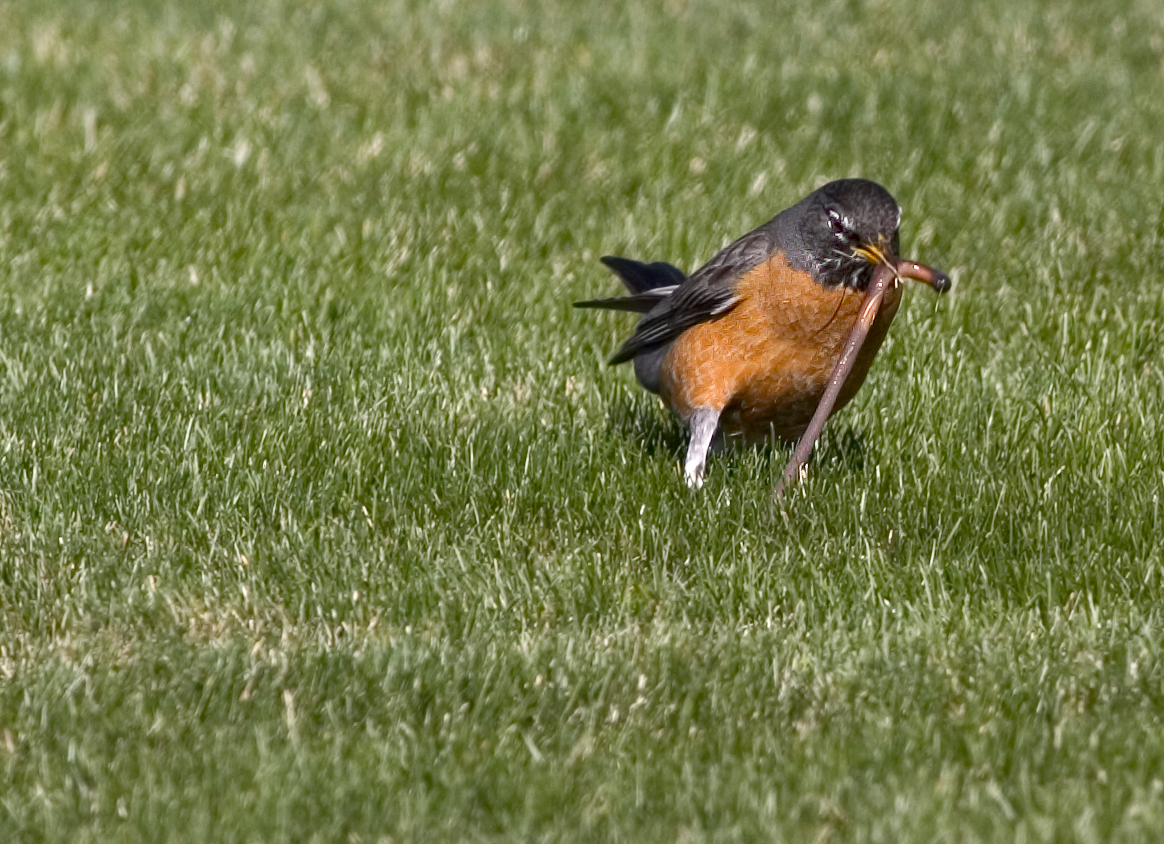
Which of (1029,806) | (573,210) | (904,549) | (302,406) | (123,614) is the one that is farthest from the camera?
(573,210)

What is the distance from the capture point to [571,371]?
666 cm

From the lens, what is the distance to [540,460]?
5621mm

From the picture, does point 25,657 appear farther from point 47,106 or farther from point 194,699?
point 47,106

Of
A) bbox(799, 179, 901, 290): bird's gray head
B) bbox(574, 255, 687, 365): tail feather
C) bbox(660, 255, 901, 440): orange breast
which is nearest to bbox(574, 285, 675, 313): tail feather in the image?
bbox(574, 255, 687, 365): tail feather

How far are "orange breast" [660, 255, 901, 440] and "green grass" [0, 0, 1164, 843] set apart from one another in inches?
8.1

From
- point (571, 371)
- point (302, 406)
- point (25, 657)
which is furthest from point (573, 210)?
point (25, 657)

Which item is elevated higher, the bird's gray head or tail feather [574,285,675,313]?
the bird's gray head

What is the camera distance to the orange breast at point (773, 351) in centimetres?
536

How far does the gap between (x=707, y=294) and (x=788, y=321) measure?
1.29 feet

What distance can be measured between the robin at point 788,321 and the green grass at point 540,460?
0.21m

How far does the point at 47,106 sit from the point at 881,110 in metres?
4.34

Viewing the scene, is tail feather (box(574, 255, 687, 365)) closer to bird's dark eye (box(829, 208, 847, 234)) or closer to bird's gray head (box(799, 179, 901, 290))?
bird's gray head (box(799, 179, 901, 290))

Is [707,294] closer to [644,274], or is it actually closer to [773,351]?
[773,351]

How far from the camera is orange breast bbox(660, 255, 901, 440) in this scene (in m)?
5.36
